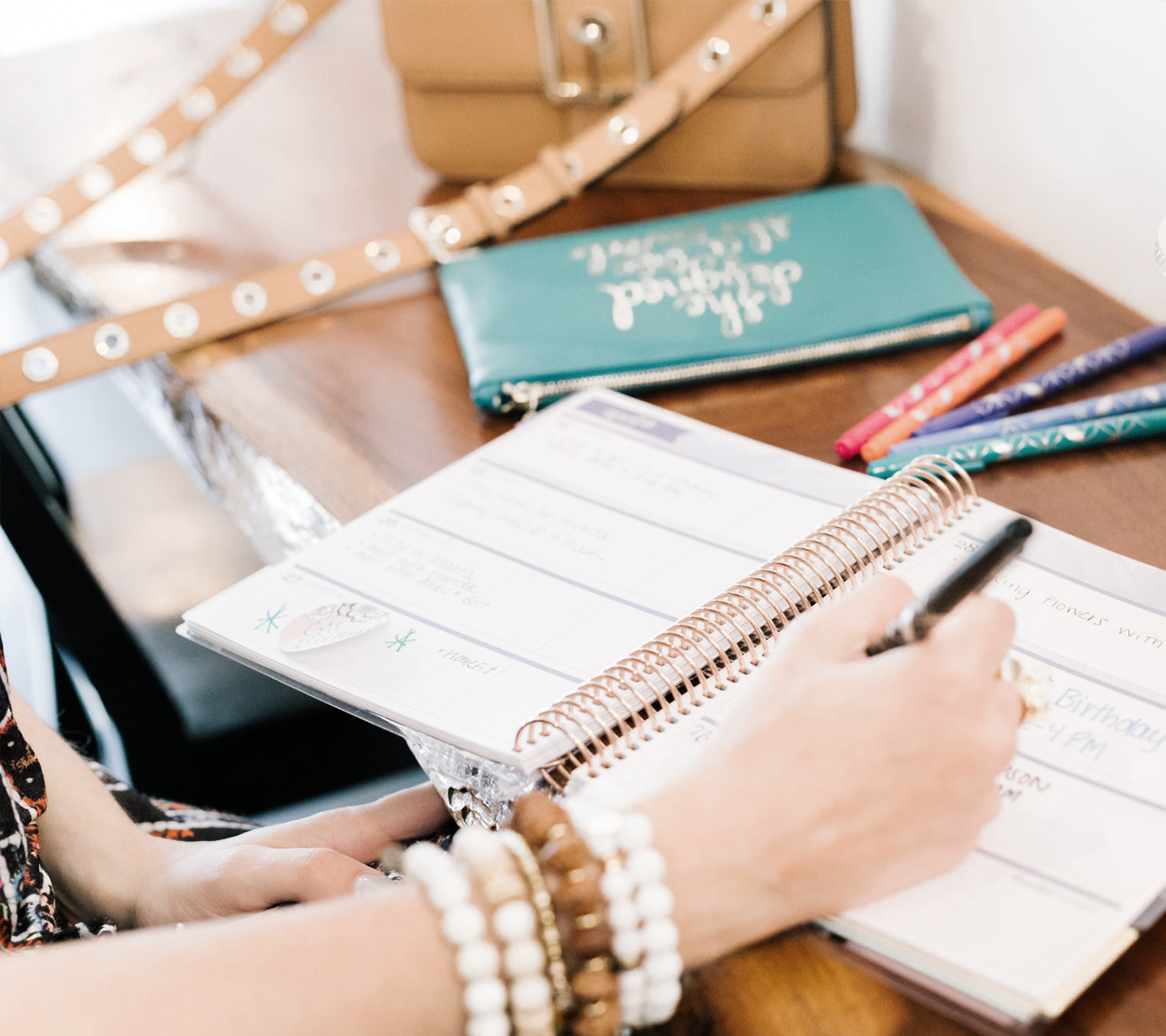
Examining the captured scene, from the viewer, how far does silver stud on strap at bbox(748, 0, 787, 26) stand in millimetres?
691

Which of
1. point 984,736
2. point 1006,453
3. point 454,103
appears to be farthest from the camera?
point 454,103

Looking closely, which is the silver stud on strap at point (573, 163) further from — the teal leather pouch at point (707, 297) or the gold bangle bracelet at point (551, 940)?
the gold bangle bracelet at point (551, 940)

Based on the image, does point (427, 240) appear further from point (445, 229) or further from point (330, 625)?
point (330, 625)

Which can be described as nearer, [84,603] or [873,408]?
[873,408]

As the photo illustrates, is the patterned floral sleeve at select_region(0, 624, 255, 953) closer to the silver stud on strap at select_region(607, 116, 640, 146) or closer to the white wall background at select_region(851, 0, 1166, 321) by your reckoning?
the silver stud on strap at select_region(607, 116, 640, 146)

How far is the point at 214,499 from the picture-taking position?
2.23 feet

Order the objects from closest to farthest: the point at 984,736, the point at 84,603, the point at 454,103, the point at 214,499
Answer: the point at 984,736, the point at 214,499, the point at 454,103, the point at 84,603

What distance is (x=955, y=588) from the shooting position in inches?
13.2

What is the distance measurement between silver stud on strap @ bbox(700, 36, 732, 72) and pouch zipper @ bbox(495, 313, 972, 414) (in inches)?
8.8

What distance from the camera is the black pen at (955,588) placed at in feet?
1.10

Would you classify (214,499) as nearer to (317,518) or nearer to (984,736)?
(317,518)

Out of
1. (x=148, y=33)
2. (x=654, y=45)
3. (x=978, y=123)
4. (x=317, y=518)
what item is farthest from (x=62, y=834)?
(x=148, y=33)

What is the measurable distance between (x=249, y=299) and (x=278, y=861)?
389 millimetres

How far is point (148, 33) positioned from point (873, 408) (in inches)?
34.8
